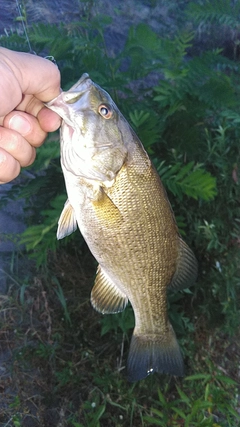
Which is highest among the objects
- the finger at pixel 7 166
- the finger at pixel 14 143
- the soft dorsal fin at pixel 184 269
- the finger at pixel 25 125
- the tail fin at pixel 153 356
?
the finger at pixel 25 125

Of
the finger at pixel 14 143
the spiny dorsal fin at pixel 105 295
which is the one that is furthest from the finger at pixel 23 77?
the spiny dorsal fin at pixel 105 295

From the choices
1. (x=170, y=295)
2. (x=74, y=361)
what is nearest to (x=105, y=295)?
(x=170, y=295)

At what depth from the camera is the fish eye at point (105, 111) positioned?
1.73m

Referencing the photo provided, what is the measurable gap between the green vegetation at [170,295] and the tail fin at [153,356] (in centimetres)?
56

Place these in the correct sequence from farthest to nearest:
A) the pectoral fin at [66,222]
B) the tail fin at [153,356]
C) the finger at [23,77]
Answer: the tail fin at [153,356], the pectoral fin at [66,222], the finger at [23,77]

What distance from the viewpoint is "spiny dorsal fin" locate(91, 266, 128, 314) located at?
6.84ft

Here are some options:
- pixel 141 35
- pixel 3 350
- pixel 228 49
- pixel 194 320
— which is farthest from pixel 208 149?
pixel 228 49

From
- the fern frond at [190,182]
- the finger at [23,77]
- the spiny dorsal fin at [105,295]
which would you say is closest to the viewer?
the finger at [23,77]

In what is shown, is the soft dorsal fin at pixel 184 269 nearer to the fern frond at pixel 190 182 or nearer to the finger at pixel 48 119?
the fern frond at pixel 190 182

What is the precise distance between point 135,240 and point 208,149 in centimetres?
141

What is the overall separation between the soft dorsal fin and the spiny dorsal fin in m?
0.26

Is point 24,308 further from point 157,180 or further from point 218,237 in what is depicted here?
point 157,180

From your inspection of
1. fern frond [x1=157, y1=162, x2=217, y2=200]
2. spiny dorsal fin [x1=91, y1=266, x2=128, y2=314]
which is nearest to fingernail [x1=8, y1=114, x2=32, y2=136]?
spiny dorsal fin [x1=91, y1=266, x2=128, y2=314]

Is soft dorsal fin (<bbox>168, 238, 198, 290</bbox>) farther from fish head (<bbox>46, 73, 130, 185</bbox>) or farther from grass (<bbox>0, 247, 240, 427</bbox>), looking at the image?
grass (<bbox>0, 247, 240, 427</bbox>)
